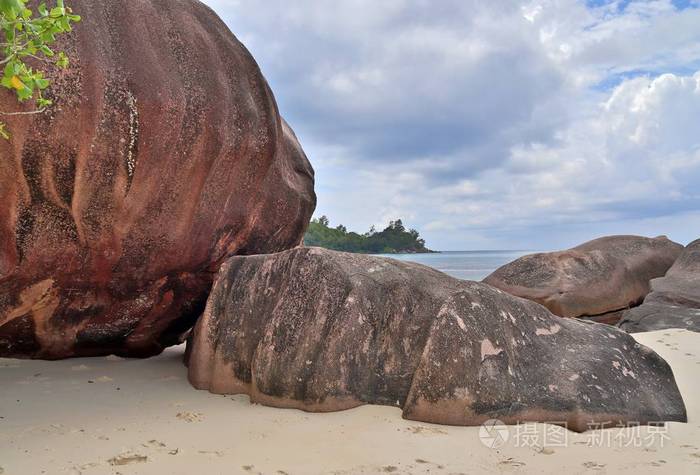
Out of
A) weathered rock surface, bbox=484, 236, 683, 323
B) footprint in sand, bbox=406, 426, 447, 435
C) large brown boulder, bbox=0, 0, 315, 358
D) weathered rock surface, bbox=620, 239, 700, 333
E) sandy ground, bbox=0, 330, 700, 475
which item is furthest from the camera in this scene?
weathered rock surface, bbox=484, 236, 683, 323

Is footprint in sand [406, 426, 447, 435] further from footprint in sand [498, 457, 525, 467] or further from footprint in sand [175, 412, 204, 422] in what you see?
footprint in sand [175, 412, 204, 422]

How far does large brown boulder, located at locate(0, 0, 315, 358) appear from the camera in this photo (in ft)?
14.0

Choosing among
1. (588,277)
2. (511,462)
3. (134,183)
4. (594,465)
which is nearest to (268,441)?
(511,462)

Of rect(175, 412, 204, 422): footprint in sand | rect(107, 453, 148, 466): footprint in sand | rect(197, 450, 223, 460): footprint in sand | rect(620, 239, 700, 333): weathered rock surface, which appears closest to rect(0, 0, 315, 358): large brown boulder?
rect(175, 412, 204, 422): footprint in sand

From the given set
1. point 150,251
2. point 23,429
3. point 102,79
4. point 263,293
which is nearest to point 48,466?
point 23,429

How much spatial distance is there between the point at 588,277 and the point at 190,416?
32.0 feet

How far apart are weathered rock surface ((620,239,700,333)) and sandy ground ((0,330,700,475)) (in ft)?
16.3

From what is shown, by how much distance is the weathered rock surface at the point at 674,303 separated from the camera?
8938mm

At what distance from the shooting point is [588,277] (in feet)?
38.3

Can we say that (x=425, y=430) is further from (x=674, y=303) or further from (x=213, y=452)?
(x=674, y=303)

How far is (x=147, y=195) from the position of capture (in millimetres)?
4762

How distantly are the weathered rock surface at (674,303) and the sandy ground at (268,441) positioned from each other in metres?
4.96

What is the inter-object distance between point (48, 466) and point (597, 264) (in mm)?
11172

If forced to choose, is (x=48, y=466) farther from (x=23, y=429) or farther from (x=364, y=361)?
(x=364, y=361)
